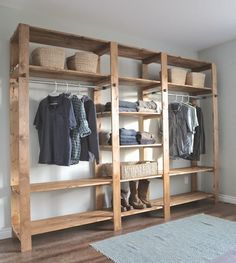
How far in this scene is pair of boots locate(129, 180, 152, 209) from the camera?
11.3 feet

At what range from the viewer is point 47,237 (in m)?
2.92

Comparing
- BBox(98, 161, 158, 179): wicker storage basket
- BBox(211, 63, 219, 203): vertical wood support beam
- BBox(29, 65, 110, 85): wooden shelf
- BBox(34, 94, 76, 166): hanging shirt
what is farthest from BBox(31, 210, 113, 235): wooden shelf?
BBox(211, 63, 219, 203): vertical wood support beam

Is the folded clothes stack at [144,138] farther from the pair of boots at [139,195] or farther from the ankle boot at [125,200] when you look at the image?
the ankle boot at [125,200]

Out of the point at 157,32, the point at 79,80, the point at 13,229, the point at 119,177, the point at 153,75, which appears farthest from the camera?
the point at 153,75

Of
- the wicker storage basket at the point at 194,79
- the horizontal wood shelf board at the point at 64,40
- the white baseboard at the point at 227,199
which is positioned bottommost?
the white baseboard at the point at 227,199

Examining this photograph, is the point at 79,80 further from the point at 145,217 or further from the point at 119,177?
the point at 145,217

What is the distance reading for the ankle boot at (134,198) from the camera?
3.41 m

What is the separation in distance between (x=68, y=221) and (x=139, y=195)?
106 cm

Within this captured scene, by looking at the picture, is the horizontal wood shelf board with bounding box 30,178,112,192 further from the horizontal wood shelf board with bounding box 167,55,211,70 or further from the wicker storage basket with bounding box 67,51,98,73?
the horizontal wood shelf board with bounding box 167,55,211,70

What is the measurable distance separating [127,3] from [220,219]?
109 inches

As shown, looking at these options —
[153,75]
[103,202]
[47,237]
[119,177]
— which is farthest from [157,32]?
[47,237]

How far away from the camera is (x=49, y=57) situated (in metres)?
2.84

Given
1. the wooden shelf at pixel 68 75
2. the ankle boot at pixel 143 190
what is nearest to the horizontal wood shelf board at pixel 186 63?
the wooden shelf at pixel 68 75

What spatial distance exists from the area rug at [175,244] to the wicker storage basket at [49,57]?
1.88 m
